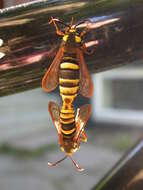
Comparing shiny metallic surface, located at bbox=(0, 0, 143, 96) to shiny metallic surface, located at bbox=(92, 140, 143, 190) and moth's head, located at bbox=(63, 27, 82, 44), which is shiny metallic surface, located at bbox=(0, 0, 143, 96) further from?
shiny metallic surface, located at bbox=(92, 140, 143, 190)

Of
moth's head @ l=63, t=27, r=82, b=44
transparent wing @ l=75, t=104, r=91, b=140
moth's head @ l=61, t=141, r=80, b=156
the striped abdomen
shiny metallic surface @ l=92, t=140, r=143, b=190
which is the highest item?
moth's head @ l=63, t=27, r=82, b=44

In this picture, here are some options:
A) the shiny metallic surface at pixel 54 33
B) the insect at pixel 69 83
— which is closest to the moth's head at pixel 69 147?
the insect at pixel 69 83

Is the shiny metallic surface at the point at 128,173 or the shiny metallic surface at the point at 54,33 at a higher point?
the shiny metallic surface at the point at 54,33

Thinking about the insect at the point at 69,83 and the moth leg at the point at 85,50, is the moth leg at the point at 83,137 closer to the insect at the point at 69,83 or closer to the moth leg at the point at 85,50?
the insect at the point at 69,83

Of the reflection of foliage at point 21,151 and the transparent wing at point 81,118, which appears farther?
the reflection of foliage at point 21,151

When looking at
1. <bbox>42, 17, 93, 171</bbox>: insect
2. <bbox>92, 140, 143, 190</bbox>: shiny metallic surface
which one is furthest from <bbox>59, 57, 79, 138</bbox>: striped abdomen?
<bbox>92, 140, 143, 190</bbox>: shiny metallic surface

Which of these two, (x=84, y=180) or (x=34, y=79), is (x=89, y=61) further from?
(x=84, y=180)
